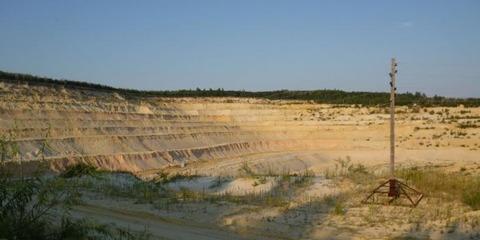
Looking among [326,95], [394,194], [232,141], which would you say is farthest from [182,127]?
[326,95]

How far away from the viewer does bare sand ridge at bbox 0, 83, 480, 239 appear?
43.9ft

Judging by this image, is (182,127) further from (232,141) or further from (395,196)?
(395,196)

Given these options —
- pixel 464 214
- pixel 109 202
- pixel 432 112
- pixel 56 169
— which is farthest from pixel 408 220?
pixel 432 112

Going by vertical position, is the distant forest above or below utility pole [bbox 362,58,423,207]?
above

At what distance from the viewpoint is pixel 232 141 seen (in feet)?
160

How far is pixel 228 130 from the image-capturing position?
5188cm

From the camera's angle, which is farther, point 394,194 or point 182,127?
point 182,127

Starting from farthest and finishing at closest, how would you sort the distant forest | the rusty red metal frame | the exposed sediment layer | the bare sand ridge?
the distant forest
the exposed sediment layer
the rusty red metal frame
the bare sand ridge

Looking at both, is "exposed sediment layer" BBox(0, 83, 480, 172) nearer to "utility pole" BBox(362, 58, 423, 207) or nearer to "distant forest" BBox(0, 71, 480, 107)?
"distant forest" BBox(0, 71, 480, 107)

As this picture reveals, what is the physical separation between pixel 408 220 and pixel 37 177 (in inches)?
328

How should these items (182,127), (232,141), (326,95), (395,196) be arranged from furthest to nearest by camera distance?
(326,95) < (232,141) < (182,127) < (395,196)

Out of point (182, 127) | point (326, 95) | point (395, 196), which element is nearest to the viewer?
point (395, 196)

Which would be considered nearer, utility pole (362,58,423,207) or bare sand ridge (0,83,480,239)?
bare sand ridge (0,83,480,239)

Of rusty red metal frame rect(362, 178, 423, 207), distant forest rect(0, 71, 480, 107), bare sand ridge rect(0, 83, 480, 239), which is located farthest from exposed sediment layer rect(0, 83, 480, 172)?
rusty red metal frame rect(362, 178, 423, 207)
